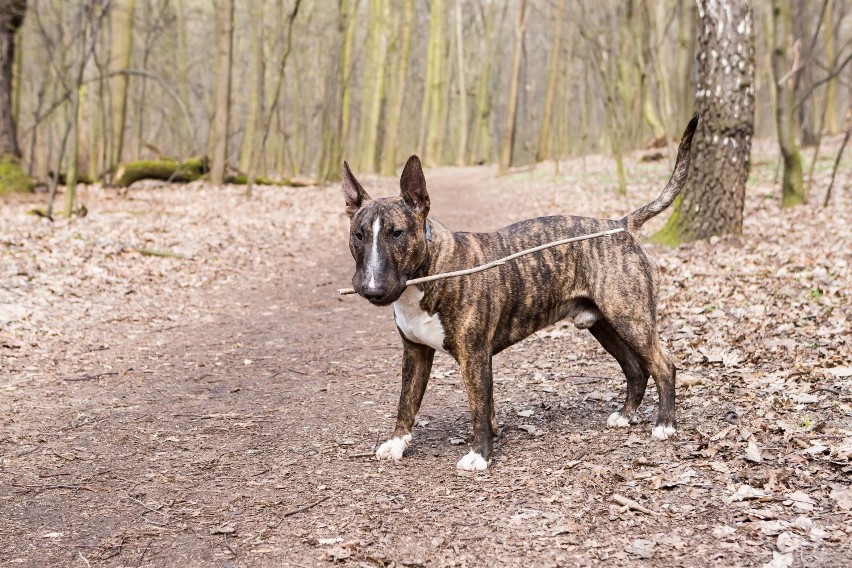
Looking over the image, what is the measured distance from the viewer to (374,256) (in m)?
3.98

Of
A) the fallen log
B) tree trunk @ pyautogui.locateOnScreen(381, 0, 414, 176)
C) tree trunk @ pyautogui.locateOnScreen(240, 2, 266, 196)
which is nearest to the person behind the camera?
the fallen log

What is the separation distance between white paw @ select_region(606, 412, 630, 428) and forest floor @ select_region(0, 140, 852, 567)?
0.14m

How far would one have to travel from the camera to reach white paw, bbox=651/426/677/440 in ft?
15.8

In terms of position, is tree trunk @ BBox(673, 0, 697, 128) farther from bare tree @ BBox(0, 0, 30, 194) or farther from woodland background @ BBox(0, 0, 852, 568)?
bare tree @ BBox(0, 0, 30, 194)

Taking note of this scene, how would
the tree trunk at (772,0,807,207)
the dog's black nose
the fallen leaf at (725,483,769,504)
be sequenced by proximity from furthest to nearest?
the tree trunk at (772,0,807,207)
the dog's black nose
the fallen leaf at (725,483,769,504)

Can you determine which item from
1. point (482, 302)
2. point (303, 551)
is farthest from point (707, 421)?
point (303, 551)

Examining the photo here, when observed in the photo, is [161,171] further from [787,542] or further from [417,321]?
[787,542]

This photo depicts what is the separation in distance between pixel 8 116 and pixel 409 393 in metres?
14.9

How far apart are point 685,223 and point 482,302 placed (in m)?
6.72

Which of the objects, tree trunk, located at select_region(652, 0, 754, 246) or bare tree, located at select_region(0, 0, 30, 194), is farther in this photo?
bare tree, located at select_region(0, 0, 30, 194)

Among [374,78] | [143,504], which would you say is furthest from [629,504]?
[374,78]

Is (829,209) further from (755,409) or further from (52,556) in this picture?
(52,556)

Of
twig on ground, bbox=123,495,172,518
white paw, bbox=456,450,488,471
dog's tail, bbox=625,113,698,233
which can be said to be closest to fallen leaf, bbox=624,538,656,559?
white paw, bbox=456,450,488,471

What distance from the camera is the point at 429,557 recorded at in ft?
11.5
